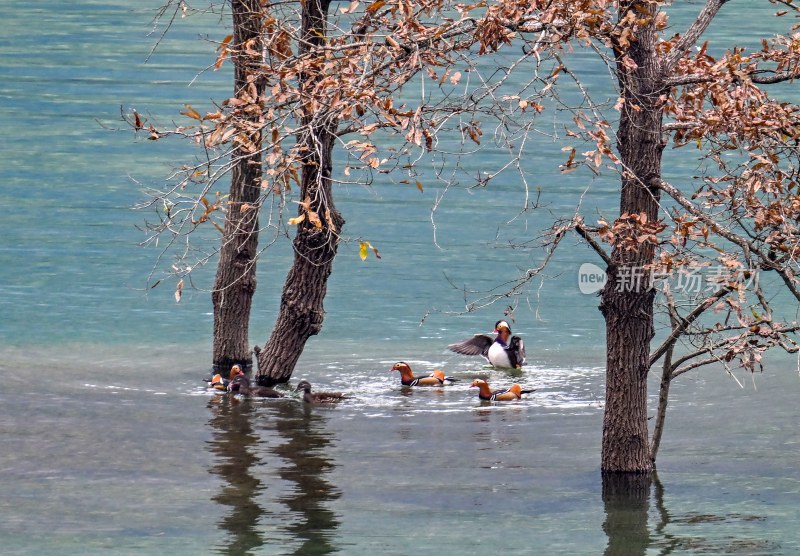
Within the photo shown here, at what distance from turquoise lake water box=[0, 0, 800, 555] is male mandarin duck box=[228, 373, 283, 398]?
0.85ft

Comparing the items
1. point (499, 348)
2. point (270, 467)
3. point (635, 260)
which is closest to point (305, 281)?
point (499, 348)

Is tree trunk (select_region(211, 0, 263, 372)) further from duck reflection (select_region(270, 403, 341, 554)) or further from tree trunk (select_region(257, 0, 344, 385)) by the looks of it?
duck reflection (select_region(270, 403, 341, 554))

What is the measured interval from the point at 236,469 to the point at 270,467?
334 mm

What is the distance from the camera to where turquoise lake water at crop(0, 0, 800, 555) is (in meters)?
13.3

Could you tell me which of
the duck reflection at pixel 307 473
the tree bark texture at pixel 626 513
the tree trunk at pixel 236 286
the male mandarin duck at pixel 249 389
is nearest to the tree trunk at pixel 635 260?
the tree bark texture at pixel 626 513

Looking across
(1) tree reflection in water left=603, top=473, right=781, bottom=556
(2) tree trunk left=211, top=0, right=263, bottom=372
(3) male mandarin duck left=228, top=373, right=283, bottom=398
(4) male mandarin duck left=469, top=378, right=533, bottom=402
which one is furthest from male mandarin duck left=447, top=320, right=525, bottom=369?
(1) tree reflection in water left=603, top=473, right=781, bottom=556

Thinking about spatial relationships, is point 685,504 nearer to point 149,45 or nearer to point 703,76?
point 703,76

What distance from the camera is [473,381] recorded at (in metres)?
19.5

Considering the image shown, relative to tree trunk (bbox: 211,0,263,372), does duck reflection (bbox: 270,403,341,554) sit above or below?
below

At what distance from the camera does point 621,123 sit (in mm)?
14031

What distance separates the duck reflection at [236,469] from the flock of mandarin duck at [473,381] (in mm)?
335

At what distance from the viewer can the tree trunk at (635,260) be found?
13.6 metres
